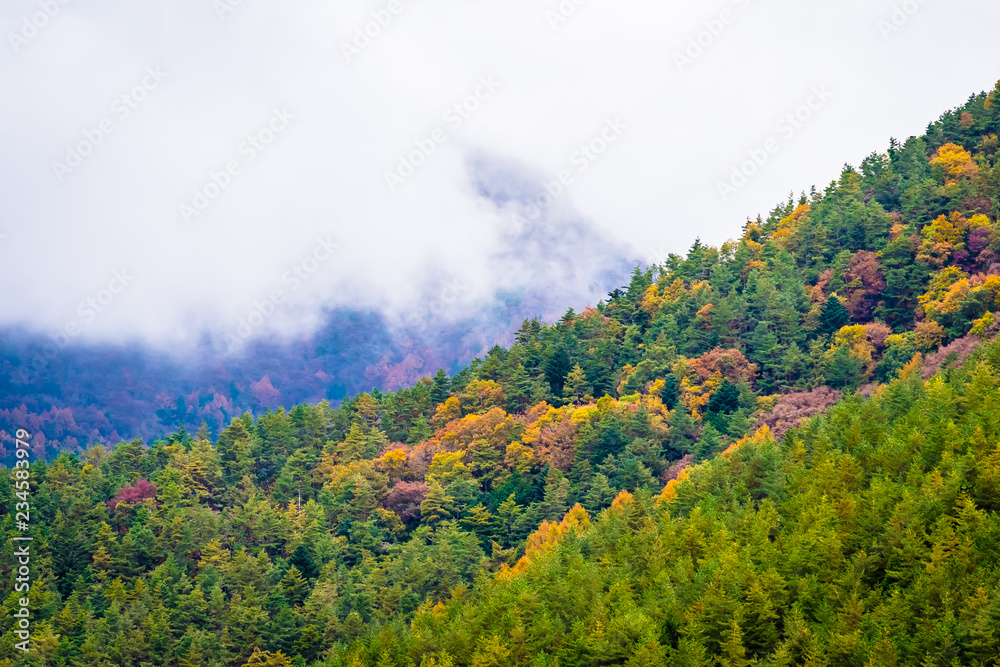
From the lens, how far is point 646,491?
58.1 metres

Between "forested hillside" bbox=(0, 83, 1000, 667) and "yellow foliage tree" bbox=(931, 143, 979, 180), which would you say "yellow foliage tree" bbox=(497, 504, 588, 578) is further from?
"yellow foliage tree" bbox=(931, 143, 979, 180)

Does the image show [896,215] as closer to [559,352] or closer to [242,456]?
[559,352]

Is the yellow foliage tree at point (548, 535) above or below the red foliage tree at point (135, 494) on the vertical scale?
below

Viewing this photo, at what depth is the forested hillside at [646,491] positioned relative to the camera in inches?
1679

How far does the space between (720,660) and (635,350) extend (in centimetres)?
4817

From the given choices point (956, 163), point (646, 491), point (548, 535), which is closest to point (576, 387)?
point (548, 535)

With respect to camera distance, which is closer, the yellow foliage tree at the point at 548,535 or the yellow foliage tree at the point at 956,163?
the yellow foliage tree at the point at 548,535

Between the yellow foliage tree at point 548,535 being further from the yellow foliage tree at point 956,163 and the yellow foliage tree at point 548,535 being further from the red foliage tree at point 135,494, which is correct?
the yellow foliage tree at point 956,163

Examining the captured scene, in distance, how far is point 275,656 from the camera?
61.2 meters

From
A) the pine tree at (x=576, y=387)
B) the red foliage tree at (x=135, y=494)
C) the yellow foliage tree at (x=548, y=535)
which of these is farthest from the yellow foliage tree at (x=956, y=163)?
the red foliage tree at (x=135, y=494)

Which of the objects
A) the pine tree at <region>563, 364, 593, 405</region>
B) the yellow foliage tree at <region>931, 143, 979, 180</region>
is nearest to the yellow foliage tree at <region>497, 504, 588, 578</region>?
the pine tree at <region>563, 364, 593, 405</region>

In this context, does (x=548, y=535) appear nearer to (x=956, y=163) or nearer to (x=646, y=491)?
(x=646, y=491)

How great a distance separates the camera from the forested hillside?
140 ft

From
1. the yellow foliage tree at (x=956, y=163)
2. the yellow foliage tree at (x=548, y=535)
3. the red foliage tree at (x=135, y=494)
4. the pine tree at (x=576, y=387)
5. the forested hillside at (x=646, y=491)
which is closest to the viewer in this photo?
the forested hillside at (x=646, y=491)
